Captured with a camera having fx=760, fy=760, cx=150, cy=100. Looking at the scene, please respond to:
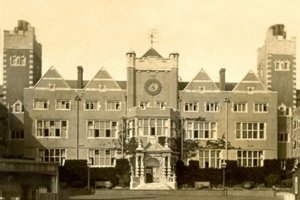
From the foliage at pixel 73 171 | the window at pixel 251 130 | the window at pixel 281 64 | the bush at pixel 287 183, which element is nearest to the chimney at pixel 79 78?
the foliage at pixel 73 171

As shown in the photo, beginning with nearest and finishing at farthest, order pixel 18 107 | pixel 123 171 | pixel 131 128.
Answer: pixel 123 171, pixel 131 128, pixel 18 107

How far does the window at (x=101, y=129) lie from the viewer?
6638 cm

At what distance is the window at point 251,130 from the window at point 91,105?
12568mm

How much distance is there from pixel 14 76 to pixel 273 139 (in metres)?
23.8

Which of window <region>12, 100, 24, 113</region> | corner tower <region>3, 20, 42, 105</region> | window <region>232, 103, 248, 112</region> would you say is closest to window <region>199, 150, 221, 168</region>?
window <region>232, 103, 248, 112</region>

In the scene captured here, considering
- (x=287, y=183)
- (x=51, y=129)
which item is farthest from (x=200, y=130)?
(x=51, y=129)

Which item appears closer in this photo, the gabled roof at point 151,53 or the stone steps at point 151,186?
the stone steps at point 151,186

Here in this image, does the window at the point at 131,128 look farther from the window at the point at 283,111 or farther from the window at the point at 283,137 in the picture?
the window at the point at 283,111

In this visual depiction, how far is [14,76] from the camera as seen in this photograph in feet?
225

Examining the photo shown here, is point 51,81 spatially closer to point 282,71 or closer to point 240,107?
point 240,107

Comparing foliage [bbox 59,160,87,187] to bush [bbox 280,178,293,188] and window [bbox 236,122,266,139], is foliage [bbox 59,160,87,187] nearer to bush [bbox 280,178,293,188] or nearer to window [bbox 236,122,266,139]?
window [bbox 236,122,266,139]

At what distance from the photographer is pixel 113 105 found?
220ft

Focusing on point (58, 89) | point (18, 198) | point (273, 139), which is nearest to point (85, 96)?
point (58, 89)

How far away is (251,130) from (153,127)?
943cm
